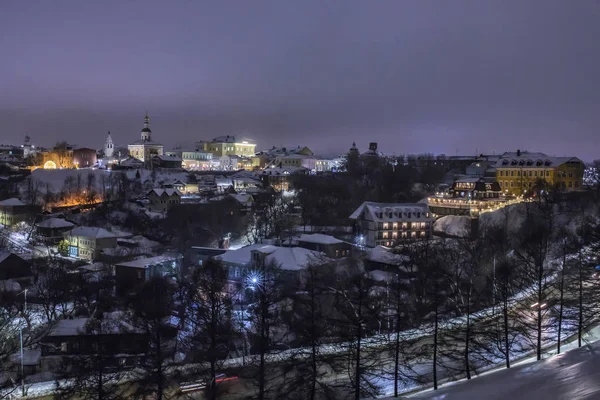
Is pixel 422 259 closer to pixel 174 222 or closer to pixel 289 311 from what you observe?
pixel 289 311

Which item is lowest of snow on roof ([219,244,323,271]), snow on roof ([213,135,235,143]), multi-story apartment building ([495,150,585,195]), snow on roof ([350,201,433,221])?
snow on roof ([219,244,323,271])

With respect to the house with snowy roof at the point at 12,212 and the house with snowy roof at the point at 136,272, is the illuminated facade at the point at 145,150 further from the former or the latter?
the house with snowy roof at the point at 136,272

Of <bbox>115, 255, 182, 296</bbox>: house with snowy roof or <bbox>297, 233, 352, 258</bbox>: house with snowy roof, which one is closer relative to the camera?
<bbox>115, 255, 182, 296</bbox>: house with snowy roof

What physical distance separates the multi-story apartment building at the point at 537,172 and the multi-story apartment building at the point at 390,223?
1104 centimetres

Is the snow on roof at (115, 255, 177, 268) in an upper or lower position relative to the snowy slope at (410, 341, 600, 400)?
lower

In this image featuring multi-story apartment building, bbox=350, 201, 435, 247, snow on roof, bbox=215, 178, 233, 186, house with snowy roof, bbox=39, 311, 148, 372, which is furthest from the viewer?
snow on roof, bbox=215, 178, 233, 186

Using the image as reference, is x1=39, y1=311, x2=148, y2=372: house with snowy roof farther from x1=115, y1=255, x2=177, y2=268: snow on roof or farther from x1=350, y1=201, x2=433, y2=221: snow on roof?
x1=350, y1=201, x2=433, y2=221: snow on roof

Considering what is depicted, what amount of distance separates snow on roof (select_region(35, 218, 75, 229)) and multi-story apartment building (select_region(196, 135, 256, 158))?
135 feet

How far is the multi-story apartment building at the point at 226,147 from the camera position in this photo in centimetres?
7556

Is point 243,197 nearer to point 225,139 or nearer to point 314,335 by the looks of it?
point 314,335

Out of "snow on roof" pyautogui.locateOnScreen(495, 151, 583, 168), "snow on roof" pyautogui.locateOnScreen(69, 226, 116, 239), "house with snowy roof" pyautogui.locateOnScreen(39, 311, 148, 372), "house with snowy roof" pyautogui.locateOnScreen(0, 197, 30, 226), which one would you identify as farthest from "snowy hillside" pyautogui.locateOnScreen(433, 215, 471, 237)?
"house with snowy roof" pyautogui.locateOnScreen(0, 197, 30, 226)

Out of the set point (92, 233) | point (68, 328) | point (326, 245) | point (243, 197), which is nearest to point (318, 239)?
point (326, 245)

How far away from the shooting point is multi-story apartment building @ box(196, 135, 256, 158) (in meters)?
75.6

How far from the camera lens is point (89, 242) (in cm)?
2992
